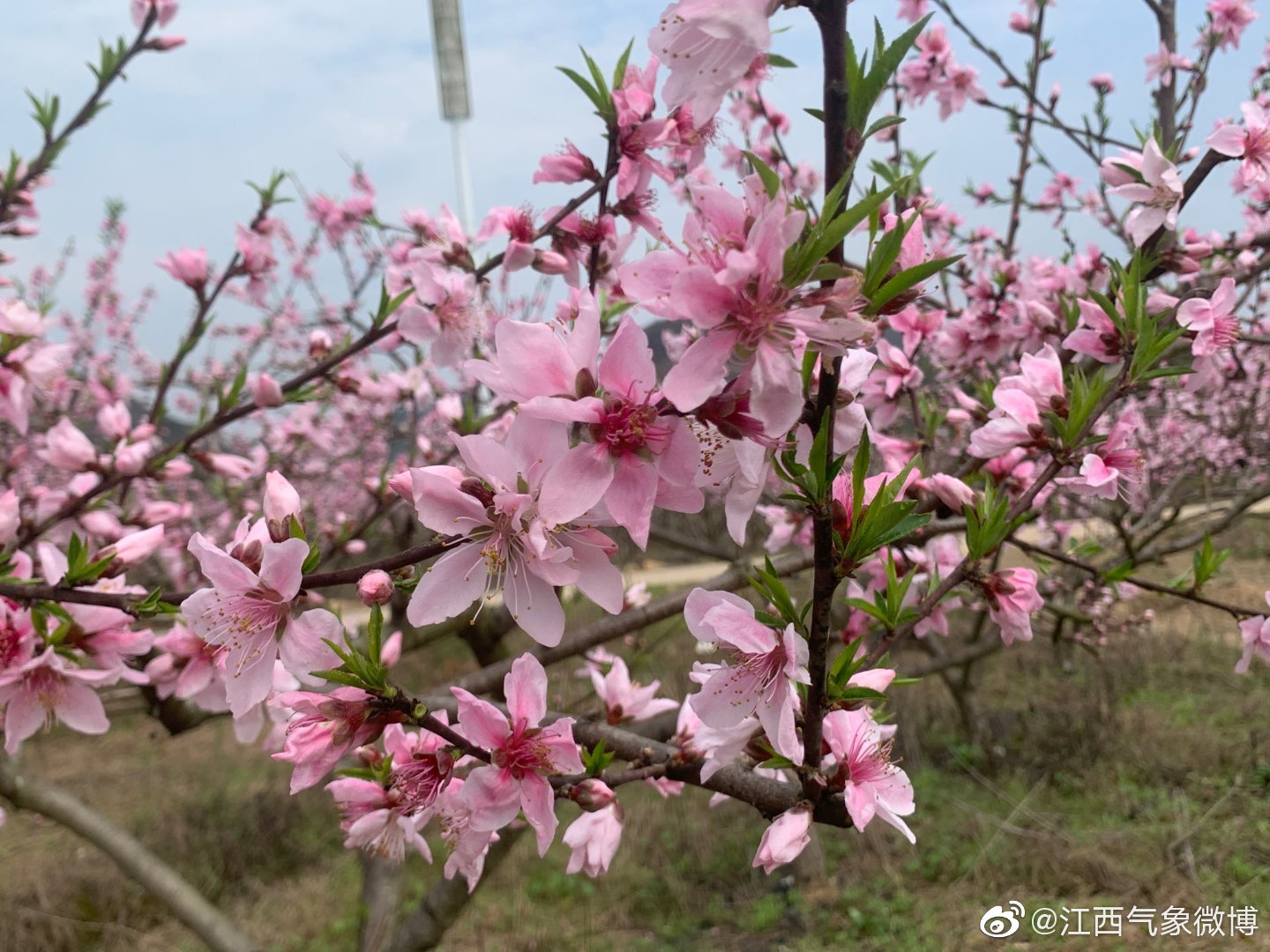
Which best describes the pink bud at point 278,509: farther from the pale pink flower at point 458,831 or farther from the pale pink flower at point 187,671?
the pale pink flower at point 187,671

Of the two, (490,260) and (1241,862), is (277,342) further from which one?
(1241,862)

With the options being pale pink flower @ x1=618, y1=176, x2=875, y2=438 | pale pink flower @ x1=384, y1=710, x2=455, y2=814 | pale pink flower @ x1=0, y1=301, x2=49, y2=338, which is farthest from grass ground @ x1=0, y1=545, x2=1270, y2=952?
pale pink flower @ x1=618, y1=176, x2=875, y2=438

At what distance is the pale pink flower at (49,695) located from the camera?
4.64 ft

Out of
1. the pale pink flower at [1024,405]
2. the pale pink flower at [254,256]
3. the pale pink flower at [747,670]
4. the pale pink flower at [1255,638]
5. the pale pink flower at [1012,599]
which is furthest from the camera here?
the pale pink flower at [254,256]

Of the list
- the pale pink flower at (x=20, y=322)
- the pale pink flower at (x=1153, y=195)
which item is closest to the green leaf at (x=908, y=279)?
the pale pink flower at (x=1153, y=195)

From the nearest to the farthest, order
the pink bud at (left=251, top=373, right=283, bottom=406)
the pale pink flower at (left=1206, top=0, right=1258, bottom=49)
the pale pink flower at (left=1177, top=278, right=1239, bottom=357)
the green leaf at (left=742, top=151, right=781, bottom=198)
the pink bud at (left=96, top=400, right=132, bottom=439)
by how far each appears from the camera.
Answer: the green leaf at (left=742, top=151, right=781, bottom=198), the pale pink flower at (left=1177, top=278, right=1239, bottom=357), the pink bud at (left=251, top=373, right=283, bottom=406), the pink bud at (left=96, top=400, right=132, bottom=439), the pale pink flower at (left=1206, top=0, right=1258, bottom=49)

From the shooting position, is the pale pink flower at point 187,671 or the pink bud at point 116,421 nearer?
the pale pink flower at point 187,671

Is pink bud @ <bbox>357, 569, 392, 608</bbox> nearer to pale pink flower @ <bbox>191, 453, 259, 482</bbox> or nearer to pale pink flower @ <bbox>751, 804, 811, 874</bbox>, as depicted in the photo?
pale pink flower @ <bbox>751, 804, 811, 874</bbox>

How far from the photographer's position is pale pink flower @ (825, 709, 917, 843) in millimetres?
1058

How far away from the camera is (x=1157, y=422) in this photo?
10.0m

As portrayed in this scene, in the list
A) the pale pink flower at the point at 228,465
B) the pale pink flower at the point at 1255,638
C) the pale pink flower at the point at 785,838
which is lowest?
the pale pink flower at the point at 228,465

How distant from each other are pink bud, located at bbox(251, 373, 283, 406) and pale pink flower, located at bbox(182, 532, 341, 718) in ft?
4.33

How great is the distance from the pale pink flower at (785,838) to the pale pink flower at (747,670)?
0.11 m

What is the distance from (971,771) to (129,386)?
20.2 feet
